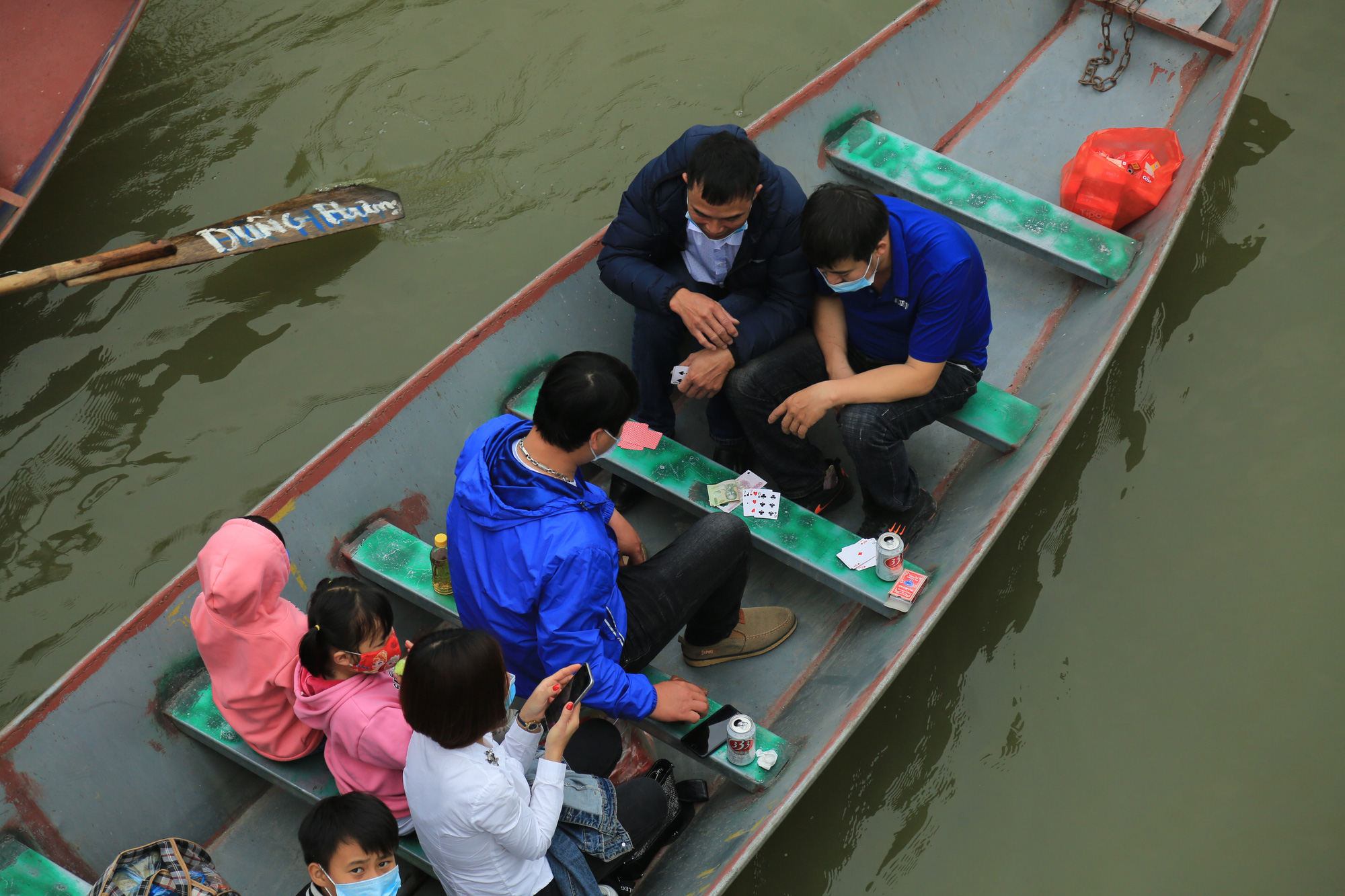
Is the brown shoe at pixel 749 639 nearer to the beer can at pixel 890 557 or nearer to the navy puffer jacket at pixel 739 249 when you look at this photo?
the beer can at pixel 890 557

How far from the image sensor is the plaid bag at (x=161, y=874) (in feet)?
8.38

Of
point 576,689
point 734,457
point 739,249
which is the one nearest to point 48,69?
point 739,249

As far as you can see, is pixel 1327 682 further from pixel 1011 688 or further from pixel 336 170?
pixel 336 170

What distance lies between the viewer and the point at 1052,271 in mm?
4980

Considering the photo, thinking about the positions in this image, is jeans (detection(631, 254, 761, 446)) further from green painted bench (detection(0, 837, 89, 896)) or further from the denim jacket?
green painted bench (detection(0, 837, 89, 896))

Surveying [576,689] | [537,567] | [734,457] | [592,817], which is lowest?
[592,817]

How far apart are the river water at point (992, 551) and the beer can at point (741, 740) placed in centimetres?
91

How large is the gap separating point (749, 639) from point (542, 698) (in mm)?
1387

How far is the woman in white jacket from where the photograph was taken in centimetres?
220

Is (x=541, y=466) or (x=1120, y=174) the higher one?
(x=1120, y=174)

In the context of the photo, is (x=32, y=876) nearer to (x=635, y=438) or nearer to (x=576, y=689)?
(x=576, y=689)

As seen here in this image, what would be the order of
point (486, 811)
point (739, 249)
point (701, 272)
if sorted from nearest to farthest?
1. point (486, 811)
2. point (739, 249)
3. point (701, 272)

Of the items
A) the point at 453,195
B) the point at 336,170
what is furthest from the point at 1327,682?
the point at 336,170

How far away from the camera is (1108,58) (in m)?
5.73
